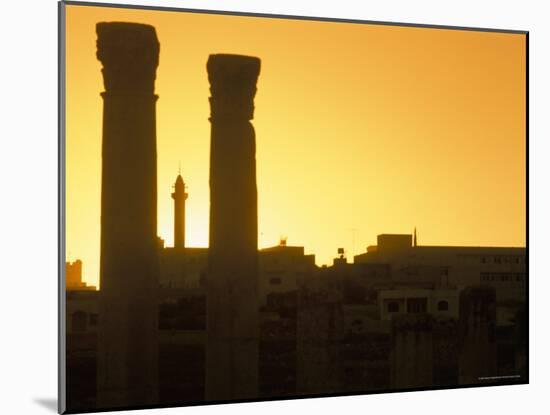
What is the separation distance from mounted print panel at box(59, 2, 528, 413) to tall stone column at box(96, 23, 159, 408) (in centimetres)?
1

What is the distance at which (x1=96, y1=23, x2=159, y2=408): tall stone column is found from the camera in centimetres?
819

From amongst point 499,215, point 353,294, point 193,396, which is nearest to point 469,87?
point 499,215

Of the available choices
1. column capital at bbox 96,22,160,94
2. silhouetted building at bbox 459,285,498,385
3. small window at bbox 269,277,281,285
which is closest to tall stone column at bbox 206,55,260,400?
small window at bbox 269,277,281,285

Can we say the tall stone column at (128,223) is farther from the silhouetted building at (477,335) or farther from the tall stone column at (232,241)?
the silhouetted building at (477,335)

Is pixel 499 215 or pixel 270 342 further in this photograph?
pixel 499 215

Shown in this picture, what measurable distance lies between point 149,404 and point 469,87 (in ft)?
10.7

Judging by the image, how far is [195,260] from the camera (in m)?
8.45

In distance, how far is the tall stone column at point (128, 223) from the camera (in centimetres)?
819

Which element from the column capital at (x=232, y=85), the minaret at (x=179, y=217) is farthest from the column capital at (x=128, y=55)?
the minaret at (x=179, y=217)

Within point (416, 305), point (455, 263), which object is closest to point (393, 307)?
point (416, 305)

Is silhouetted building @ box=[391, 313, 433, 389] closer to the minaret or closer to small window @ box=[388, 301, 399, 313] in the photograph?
small window @ box=[388, 301, 399, 313]

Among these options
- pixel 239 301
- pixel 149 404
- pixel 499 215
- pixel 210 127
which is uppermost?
pixel 210 127

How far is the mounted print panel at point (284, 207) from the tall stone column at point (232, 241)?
0.5 inches

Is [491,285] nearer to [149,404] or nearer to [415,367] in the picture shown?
[415,367]
